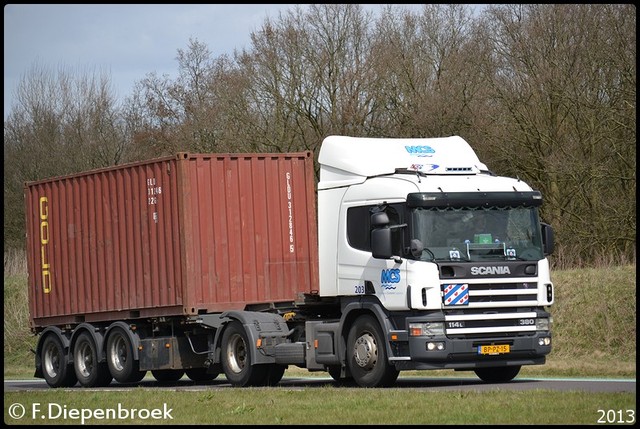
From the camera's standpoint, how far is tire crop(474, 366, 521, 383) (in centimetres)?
1875

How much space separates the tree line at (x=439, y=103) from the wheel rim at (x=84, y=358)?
13038 millimetres

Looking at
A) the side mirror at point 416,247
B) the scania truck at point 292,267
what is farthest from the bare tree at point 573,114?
the side mirror at point 416,247

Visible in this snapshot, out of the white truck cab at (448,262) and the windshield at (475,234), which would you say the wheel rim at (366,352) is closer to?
the white truck cab at (448,262)

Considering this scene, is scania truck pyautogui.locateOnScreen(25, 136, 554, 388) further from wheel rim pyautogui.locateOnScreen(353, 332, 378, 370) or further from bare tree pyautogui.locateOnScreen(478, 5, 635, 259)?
bare tree pyautogui.locateOnScreen(478, 5, 635, 259)

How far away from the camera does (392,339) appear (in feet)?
55.9

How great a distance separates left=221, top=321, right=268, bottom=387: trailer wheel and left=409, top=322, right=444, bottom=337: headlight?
3.27 m

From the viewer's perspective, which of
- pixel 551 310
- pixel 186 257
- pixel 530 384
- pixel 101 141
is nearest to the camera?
pixel 530 384

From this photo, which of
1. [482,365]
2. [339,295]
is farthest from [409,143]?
[482,365]

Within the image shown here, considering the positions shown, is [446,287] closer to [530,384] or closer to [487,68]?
[530,384]

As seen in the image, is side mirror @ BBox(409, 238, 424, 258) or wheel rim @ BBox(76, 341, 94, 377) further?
wheel rim @ BBox(76, 341, 94, 377)

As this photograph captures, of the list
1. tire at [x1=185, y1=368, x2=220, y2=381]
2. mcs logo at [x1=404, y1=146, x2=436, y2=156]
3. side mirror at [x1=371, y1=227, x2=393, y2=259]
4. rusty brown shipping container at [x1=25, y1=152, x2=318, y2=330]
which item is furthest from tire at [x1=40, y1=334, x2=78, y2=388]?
mcs logo at [x1=404, y1=146, x2=436, y2=156]

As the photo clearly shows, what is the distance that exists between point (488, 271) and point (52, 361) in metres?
10.2

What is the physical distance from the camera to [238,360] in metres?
19.5

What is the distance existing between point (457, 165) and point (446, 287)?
2.46 metres
